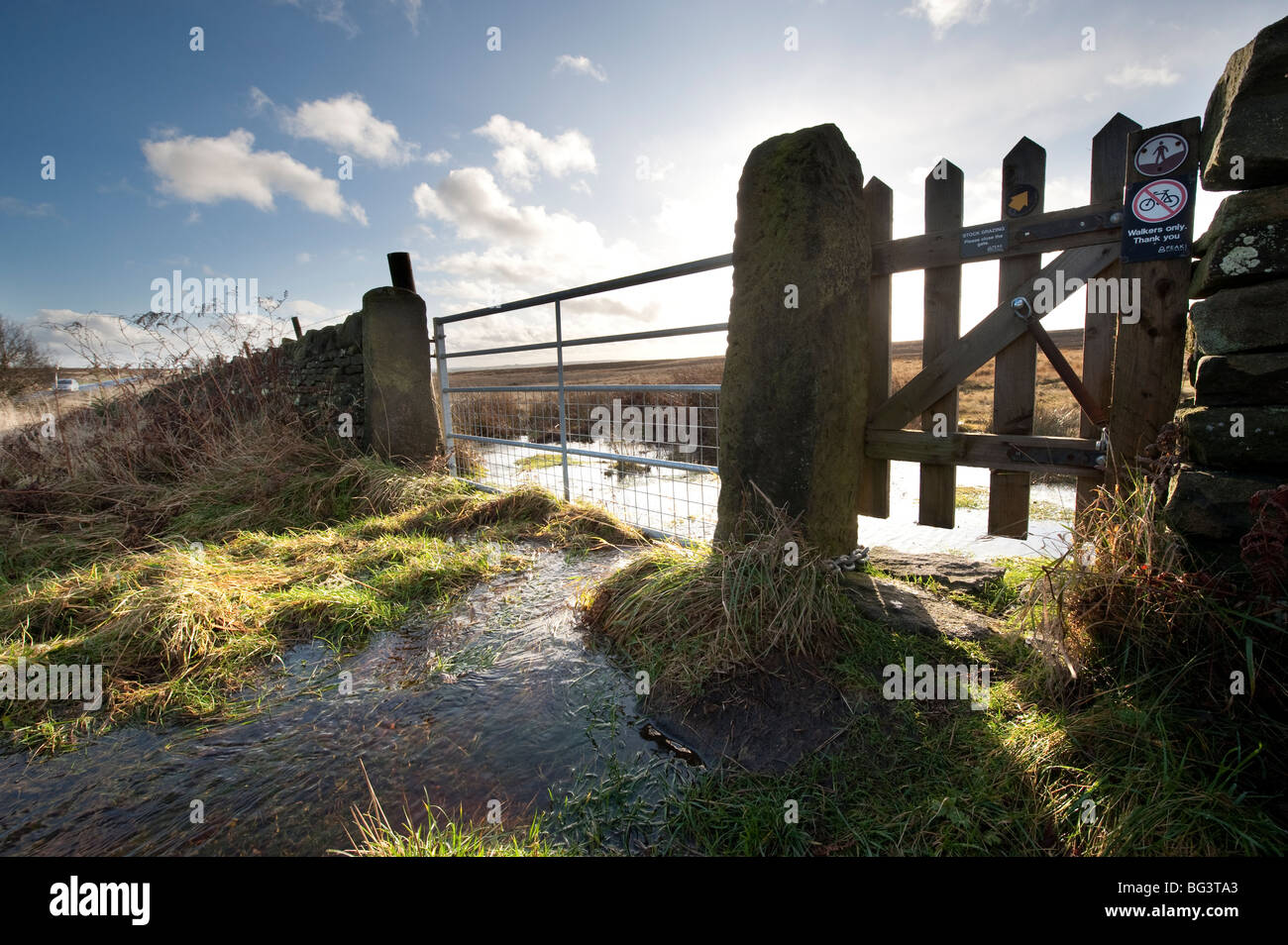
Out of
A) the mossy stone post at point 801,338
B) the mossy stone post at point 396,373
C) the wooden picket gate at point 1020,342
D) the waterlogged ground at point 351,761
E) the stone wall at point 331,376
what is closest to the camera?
the waterlogged ground at point 351,761

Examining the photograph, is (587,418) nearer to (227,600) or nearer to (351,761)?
(227,600)

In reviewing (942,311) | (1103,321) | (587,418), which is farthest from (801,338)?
(587,418)

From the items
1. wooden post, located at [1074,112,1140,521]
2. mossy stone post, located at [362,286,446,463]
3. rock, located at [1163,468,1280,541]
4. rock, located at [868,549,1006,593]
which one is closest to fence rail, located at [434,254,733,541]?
mossy stone post, located at [362,286,446,463]

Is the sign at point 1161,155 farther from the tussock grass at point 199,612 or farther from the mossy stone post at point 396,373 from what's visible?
Result: the mossy stone post at point 396,373

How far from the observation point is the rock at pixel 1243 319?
1.69m

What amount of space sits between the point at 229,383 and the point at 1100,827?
325 inches

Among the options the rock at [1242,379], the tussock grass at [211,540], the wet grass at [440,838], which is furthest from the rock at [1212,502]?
the tussock grass at [211,540]

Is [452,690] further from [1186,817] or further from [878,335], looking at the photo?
[878,335]

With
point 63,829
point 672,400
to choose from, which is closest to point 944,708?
point 63,829

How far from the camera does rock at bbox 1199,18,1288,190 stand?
166 centimetres

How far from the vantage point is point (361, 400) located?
624cm

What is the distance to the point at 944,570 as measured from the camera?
2824mm

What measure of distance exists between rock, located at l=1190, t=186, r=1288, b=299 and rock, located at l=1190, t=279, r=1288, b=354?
0.04 m

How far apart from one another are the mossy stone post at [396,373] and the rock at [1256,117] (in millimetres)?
5934
